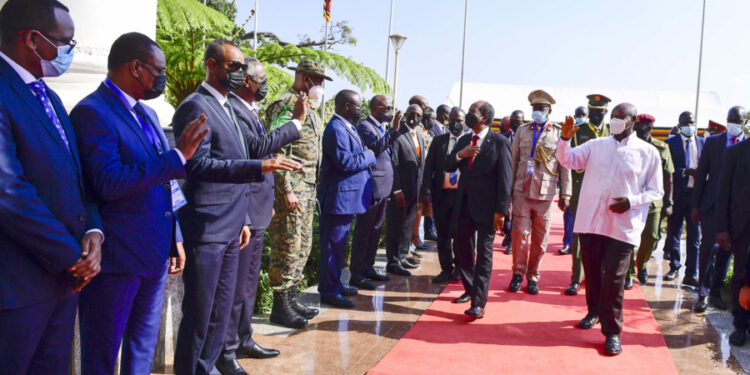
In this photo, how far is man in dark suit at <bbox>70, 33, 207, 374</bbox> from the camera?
7.73ft

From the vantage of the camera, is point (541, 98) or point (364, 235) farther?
point (541, 98)

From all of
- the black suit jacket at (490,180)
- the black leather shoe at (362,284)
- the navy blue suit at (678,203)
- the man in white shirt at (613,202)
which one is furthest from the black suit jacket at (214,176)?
the navy blue suit at (678,203)

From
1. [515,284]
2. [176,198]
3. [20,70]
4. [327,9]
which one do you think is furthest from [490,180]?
[327,9]

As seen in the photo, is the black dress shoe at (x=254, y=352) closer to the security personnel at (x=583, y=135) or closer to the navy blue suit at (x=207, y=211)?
the navy blue suit at (x=207, y=211)

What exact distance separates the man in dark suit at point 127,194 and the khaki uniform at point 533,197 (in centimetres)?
469

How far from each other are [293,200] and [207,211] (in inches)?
59.4

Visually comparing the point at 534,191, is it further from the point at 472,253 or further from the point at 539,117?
the point at 472,253

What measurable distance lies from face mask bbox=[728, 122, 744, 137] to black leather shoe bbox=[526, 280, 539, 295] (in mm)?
2762

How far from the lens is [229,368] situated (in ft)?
12.3

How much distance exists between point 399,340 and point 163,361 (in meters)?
1.84

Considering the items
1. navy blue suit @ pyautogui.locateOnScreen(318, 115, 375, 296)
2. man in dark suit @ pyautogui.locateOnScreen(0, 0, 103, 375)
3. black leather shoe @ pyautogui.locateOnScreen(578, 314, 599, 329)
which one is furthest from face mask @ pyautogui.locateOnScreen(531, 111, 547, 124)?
man in dark suit @ pyautogui.locateOnScreen(0, 0, 103, 375)

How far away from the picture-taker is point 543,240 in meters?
6.57

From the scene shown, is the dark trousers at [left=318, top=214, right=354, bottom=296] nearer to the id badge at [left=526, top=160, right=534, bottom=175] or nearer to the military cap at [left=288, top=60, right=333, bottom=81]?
the military cap at [left=288, top=60, right=333, bottom=81]

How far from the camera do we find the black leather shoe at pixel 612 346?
15.2 ft
